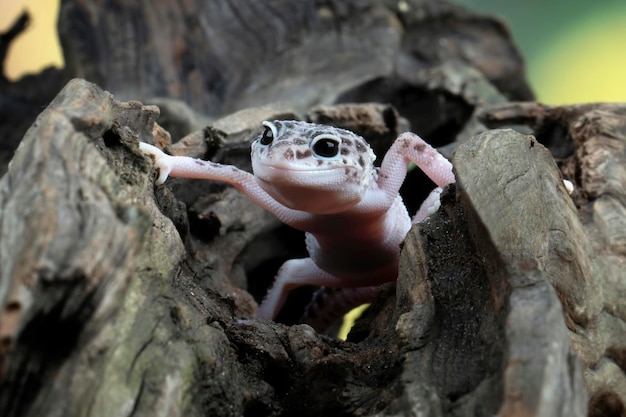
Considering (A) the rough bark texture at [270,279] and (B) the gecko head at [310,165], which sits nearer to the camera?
(A) the rough bark texture at [270,279]

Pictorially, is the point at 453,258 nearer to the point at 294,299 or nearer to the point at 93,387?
the point at 93,387

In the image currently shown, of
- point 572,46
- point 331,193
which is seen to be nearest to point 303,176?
point 331,193

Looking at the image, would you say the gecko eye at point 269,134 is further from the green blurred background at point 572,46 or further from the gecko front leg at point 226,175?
the green blurred background at point 572,46

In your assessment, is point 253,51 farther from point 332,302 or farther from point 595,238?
point 595,238

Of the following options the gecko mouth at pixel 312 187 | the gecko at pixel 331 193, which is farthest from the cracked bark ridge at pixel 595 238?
the gecko mouth at pixel 312 187

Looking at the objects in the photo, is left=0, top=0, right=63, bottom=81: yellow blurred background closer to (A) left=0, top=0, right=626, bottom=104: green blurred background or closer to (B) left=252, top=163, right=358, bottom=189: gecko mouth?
(A) left=0, top=0, right=626, bottom=104: green blurred background

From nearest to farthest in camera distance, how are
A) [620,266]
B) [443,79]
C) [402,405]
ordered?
[402,405] < [620,266] < [443,79]

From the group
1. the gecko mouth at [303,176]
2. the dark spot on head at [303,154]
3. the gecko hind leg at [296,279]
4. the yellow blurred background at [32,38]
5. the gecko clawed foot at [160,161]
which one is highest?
the dark spot on head at [303,154]

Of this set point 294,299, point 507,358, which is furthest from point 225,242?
point 507,358
